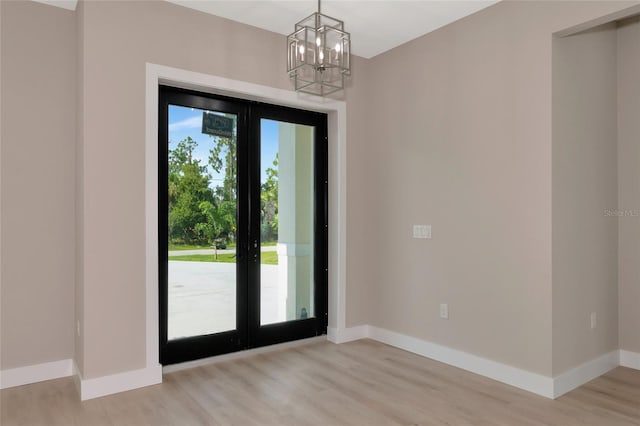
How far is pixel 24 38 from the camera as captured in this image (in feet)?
11.1

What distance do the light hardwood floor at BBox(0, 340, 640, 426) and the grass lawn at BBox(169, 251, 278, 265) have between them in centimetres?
91

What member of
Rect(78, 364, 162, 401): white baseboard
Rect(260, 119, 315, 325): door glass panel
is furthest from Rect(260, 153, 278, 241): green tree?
Rect(78, 364, 162, 401): white baseboard

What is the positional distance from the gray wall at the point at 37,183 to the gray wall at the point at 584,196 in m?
3.77

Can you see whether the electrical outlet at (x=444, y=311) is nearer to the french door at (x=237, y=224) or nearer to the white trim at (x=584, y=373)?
the white trim at (x=584, y=373)

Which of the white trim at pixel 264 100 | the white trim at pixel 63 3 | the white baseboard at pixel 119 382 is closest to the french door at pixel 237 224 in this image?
the white trim at pixel 264 100

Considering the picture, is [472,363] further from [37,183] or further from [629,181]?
[37,183]

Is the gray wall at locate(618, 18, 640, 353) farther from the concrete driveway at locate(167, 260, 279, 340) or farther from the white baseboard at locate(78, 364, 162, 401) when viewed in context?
the white baseboard at locate(78, 364, 162, 401)

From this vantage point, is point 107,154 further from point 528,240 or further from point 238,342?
point 528,240

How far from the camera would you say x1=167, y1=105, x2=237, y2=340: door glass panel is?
3.73 m

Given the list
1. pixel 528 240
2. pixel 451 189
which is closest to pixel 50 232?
pixel 451 189

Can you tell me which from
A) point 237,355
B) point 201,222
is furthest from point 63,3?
point 237,355

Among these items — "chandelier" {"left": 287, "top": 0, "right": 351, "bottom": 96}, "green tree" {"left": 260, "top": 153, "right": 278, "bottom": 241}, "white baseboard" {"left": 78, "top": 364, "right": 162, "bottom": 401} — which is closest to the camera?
"chandelier" {"left": 287, "top": 0, "right": 351, "bottom": 96}

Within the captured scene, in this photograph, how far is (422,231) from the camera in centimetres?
415

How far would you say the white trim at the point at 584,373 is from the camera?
3.19 metres
